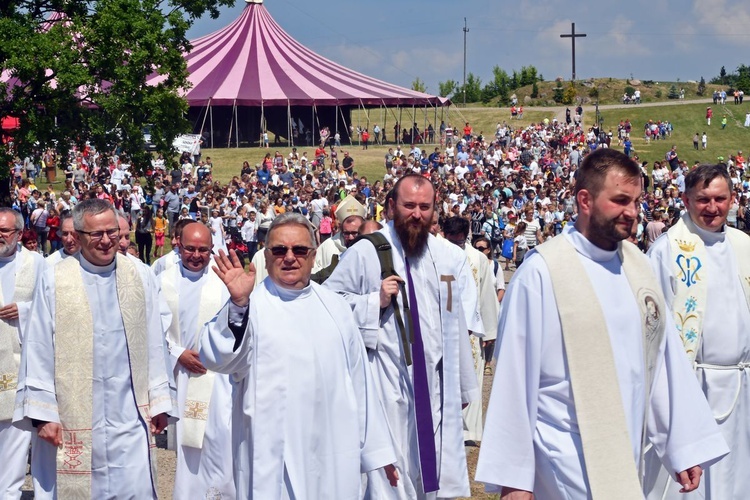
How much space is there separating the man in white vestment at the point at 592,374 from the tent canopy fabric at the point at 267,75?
4130 cm

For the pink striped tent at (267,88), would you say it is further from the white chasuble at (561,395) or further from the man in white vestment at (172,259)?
the white chasuble at (561,395)

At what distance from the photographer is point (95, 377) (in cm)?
604

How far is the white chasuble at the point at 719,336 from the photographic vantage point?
19.9 ft

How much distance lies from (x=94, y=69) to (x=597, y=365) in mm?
20051

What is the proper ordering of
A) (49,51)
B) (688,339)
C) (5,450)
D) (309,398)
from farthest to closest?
(49,51) → (5,450) → (688,339) → (309,398)

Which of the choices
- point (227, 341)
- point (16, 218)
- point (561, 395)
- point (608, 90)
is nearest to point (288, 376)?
point (227, 341)

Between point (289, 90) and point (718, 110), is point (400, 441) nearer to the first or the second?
point (289, 90)

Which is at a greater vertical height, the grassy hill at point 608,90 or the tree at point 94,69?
the grassy hill at point 608,90

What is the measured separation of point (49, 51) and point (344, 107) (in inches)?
1232

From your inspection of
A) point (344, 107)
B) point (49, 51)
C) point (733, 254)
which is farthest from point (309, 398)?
point (344, 107)

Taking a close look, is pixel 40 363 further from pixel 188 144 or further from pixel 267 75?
pixel 267 75

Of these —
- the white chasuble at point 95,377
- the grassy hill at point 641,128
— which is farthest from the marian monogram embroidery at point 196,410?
the grassy hill at point 641,128

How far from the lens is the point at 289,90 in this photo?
47219 mm

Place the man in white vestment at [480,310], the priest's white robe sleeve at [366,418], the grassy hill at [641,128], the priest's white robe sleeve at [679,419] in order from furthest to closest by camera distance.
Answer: the grassy hill at [641,128], the man in white vestment at [480,310], the priest's white robe sleeve at [366,418], the priest's white robe sleeve at [679,419]
